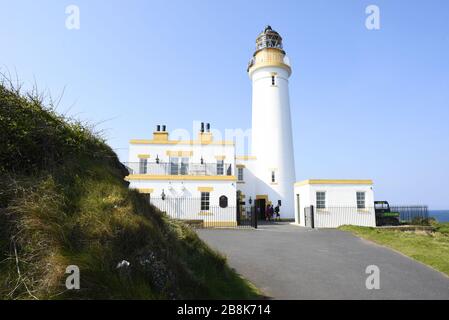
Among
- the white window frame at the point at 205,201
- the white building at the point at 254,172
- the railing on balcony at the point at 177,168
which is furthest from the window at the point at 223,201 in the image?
the railing on balcony at the point at 177,168

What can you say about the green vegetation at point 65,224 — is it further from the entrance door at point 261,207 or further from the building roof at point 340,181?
the entrance door at point 261,207

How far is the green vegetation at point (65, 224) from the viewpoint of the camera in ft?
12.6

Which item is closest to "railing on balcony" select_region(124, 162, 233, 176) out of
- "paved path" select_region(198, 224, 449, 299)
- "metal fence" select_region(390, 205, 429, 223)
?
"paved path" select_region(198, 224, 449, 299)

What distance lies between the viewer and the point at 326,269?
10.1 metres

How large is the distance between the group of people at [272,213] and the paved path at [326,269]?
1319 centimetres

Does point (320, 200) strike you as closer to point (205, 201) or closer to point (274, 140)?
point (205, 201)

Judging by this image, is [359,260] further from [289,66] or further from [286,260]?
[289,66]

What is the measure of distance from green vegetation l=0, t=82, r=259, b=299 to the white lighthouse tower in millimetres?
24669

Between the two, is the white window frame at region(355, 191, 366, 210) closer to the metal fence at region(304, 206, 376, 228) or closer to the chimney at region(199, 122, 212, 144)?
the metal fence at region(304, 206, 376, 228)

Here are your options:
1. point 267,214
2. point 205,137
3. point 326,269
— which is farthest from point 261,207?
point 326,269

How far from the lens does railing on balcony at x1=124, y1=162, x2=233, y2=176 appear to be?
2723 centimetres

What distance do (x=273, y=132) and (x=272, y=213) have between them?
303 inches

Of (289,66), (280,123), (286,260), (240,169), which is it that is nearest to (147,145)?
(240,169)
